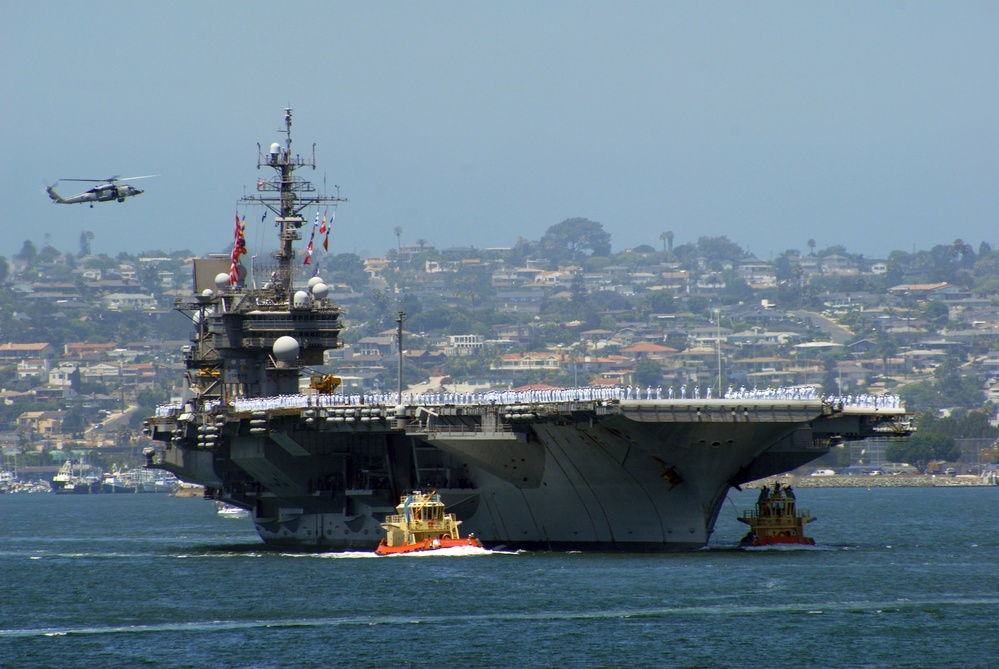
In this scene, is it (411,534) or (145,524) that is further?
(145,524)

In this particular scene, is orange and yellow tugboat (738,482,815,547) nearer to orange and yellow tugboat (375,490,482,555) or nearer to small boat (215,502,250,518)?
orange and yellow tugboat (375,490,482,555)

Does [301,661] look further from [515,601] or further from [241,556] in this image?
[241,556]

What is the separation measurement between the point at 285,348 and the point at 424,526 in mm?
9159

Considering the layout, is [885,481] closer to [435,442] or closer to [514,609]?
[435,442]

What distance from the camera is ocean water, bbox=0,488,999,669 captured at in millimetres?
30422

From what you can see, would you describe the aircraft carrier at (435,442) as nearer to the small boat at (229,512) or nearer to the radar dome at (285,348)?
the radar dome at (285,348)

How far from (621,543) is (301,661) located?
52.2 ft

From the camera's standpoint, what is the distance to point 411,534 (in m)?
45.1

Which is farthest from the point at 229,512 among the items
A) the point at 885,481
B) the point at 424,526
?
the point at 885,481

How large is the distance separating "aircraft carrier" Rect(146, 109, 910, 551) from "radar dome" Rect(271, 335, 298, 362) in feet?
0.14

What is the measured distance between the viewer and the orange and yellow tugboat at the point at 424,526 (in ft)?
147

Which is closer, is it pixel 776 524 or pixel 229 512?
pixel 776 524

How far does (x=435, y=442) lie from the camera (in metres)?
44.0

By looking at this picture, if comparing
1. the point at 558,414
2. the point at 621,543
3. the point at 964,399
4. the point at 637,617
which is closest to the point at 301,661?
the point at 637,617
